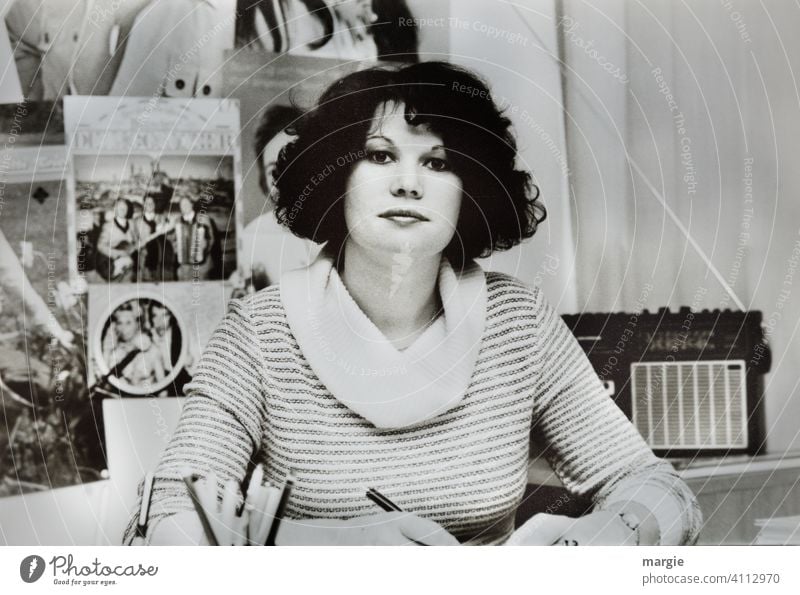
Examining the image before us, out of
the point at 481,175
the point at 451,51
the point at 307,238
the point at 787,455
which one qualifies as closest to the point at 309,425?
the point at 307,238

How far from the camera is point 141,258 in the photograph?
87 cm

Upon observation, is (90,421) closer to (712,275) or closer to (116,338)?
(116,338)

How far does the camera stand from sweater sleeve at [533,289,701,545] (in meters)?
0.87

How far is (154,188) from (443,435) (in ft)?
1.37

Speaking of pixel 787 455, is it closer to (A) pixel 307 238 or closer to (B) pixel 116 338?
(A) pixel 307 238

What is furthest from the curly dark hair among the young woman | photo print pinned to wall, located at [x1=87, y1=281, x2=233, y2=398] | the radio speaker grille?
the radio speaker grille

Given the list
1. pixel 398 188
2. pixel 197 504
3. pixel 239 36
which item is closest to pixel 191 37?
pixel 239 36

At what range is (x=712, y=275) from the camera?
912 millimetres

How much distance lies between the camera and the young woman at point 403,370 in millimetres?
847

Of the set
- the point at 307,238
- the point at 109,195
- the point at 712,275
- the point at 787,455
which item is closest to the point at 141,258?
the point at 109,195

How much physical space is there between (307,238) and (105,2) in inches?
13.6

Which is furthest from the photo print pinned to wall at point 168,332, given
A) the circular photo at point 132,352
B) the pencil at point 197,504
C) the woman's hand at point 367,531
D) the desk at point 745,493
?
the desk at point 745,493

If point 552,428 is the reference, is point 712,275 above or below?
above

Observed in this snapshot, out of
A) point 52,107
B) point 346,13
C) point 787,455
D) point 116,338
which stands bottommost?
point 787,455
